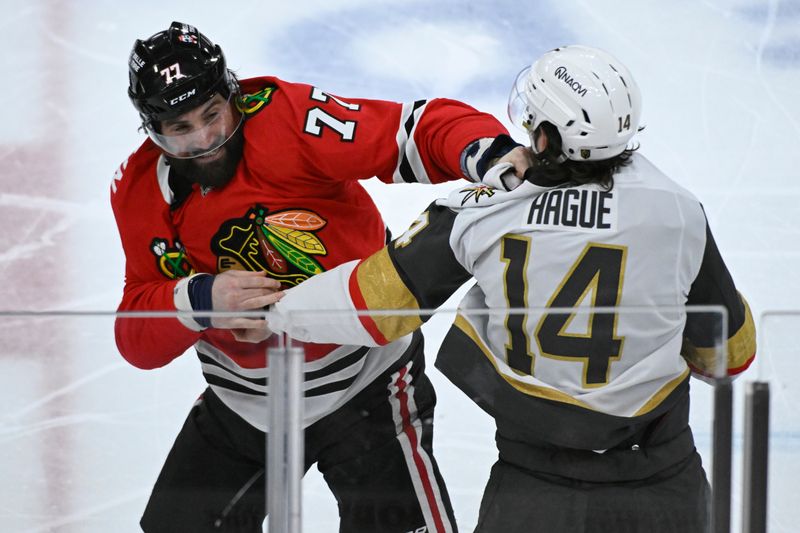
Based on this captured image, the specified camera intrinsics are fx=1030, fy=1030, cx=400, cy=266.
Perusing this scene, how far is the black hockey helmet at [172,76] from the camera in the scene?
6.15 feet

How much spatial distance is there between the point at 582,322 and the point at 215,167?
89 centimetres

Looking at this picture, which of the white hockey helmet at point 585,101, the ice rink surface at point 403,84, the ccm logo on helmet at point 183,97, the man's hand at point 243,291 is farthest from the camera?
the ice rink surface at point 403,84

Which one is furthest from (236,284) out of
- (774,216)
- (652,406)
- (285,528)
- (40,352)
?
(774,216)

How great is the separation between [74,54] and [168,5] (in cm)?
39

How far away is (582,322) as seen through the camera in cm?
131

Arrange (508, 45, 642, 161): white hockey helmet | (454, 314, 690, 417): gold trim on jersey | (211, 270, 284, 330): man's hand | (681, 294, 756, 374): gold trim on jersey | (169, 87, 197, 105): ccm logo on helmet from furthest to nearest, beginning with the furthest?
(169, 87, 197, 105): ccm logo on helmet
(211, 270, 284, 330): man's hand
(508, 45, 642, 161): white hockey helmet
(454, 314, 690, 417): gold trim on jersey
(681, 294, 756, 374): gold trim on jersey

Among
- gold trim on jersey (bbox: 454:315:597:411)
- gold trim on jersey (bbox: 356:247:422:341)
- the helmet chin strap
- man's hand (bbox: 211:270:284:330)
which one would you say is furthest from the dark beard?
gold trim on jersey (bbox: 454:315:597:411)

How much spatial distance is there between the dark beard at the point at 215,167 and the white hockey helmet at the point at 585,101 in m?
0.61

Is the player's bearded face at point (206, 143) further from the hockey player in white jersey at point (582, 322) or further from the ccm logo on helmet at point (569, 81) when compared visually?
the ccm logo on helmet at point (569, 81)

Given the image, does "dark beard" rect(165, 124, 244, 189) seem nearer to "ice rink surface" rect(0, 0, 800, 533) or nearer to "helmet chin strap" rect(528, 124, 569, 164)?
"helmet chin strap" rect(528, 124, 569, 164)

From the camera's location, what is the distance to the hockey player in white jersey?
52.8 inches

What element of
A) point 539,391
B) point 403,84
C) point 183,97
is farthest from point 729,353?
point 403,84

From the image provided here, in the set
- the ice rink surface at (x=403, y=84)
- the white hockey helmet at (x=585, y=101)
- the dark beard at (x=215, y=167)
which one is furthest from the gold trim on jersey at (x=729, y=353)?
the ice rink surface at (x=403, y=84)

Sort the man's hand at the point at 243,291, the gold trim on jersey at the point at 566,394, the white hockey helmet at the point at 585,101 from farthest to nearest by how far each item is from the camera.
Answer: the man's hand at the point at 243,291 → the white hockey helmet at the point at 585,101 → the gold trim on jersey at the point at 566,394
